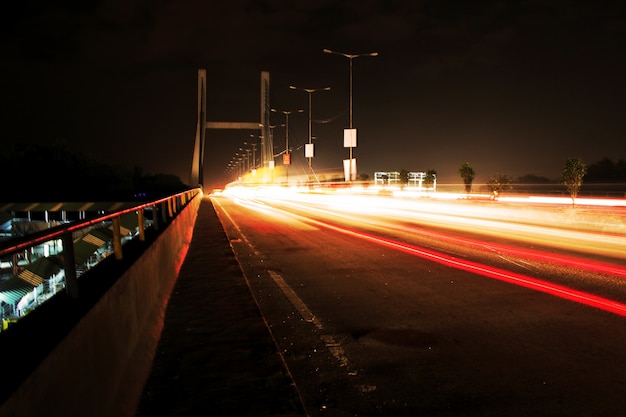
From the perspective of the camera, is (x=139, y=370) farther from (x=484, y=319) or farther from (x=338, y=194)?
(x=338, y=194)

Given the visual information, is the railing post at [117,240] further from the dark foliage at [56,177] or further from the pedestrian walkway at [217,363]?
the dark foliage at [56,177]

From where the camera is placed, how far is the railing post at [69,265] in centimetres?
379

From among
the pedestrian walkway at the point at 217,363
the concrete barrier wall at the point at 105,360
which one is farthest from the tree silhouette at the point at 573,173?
the concrete barrier wall at the point at 105,360

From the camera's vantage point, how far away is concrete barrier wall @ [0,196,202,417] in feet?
7.96

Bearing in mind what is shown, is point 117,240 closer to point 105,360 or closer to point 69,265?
point 69,265

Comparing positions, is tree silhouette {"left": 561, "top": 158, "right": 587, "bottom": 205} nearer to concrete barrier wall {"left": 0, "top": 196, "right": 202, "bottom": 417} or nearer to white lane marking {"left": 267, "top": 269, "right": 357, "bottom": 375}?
white lane marking {"left": 267, "top": 269, "right": 357, "bottom": 375}

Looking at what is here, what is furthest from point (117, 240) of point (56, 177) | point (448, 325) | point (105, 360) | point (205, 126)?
point (56, 177)

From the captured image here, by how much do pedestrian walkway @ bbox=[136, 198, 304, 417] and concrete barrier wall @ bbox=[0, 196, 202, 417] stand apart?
17cm

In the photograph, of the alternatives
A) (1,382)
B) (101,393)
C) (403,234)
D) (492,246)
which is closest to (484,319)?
(101,393)

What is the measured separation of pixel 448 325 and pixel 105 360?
398 centimetres

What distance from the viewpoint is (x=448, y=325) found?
244 inches

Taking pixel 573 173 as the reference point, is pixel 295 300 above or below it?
below

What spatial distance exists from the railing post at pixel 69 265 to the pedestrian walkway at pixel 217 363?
39.3 inches

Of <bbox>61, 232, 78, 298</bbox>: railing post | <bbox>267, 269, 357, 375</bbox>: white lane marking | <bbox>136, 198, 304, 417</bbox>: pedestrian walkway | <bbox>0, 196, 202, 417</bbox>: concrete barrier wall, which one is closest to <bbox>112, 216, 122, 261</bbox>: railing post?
<bbox>0, 196, 202, 417</bbox>: concrete barrier wall
